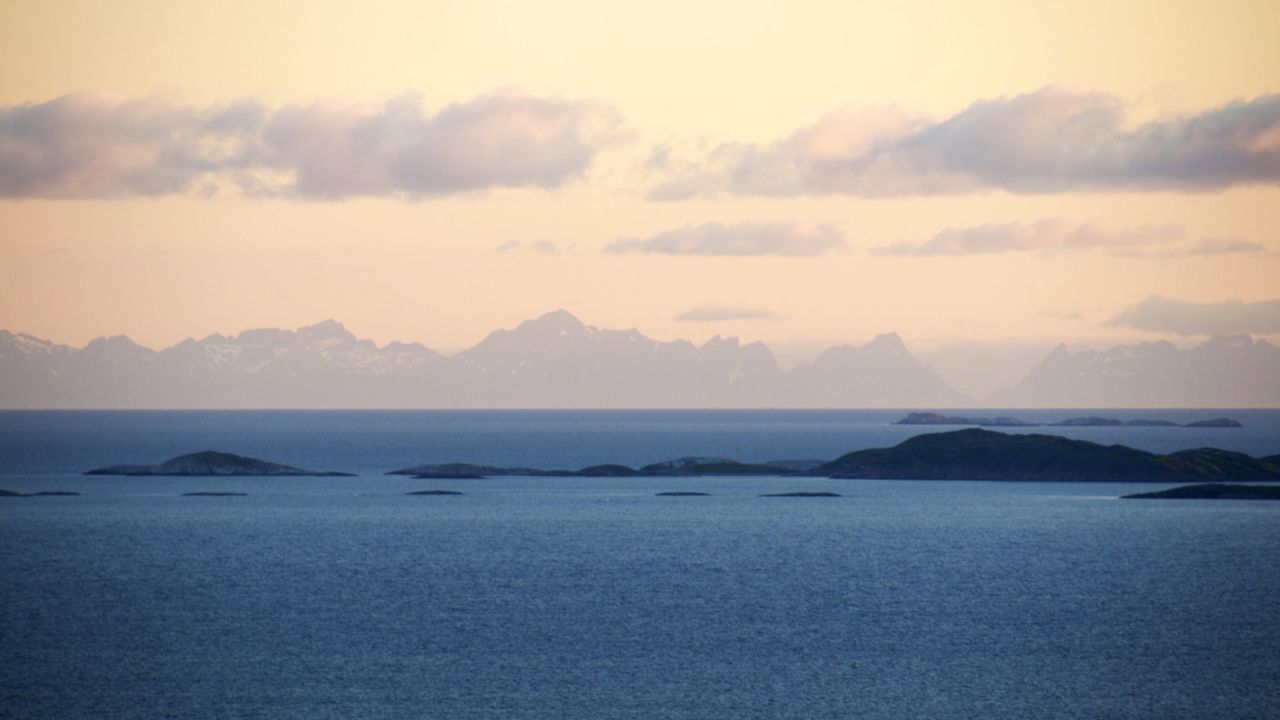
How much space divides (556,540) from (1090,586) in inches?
1655

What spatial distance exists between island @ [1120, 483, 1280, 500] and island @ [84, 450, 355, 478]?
4166 inches

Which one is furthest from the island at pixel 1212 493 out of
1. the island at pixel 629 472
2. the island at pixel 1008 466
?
the island at pixel 629 472

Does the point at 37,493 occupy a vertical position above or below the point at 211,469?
below

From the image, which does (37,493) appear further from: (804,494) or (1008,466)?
(1008,466)

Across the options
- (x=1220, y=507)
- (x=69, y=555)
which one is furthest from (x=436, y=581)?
(x=1220, y=507)

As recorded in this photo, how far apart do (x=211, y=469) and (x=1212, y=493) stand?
124743 mm

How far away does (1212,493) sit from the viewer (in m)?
158

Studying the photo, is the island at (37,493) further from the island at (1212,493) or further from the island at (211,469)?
the island at (1212,493)

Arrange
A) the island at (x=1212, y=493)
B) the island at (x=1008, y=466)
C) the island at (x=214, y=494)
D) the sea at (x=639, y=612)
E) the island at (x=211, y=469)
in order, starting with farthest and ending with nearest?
the island at (x=211, y=469), the island at (x=1008, y=466), the island at (x=214, y=494), the island at (x=1212, y=493), the sea at (x=639, y=612)

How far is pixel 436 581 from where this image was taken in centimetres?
9069

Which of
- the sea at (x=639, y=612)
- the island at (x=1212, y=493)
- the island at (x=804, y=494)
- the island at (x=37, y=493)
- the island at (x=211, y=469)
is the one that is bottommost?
the sea at (x=639, y=612)

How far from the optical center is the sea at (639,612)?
57.8 m

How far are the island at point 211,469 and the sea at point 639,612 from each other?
46876mm

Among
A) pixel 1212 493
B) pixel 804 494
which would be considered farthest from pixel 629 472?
pixel 1212 493
